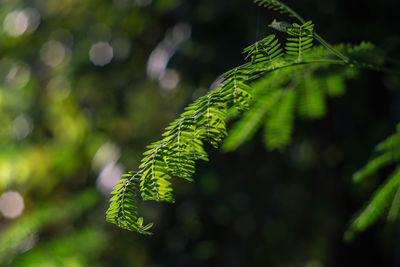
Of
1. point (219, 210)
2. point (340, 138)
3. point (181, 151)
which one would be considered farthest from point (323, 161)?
point (181, 151)

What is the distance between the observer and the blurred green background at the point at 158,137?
1.65m

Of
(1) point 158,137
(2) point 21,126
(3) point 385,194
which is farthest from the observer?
(2) point 21,126

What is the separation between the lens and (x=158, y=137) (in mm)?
1856

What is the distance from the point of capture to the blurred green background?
165cm

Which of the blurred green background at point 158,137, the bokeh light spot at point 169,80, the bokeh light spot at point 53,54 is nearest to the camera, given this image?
the blurred green background at point 158,137

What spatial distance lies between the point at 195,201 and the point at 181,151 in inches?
64.6

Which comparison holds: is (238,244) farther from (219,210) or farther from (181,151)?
(181,151)

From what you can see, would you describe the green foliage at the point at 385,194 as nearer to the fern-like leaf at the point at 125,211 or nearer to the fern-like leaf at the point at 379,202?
the fern-like leaf at the point at 379,202

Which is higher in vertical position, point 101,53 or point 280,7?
point 101,53

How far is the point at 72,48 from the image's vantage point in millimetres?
2111

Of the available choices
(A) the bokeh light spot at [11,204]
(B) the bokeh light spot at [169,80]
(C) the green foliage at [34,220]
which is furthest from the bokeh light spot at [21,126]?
(B) the bokeh light spot at [169,80]

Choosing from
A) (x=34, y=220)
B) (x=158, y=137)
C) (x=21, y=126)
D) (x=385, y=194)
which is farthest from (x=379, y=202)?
(x=21, y=126)

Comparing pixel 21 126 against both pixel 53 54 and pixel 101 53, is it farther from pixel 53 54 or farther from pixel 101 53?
pixel 101 53

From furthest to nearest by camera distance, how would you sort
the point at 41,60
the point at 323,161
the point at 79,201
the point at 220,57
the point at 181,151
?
1. the point at 41,60
2. the point at 323,161
3. the point at 79,201
4. the point at 220,57
5. the point at 181,151
